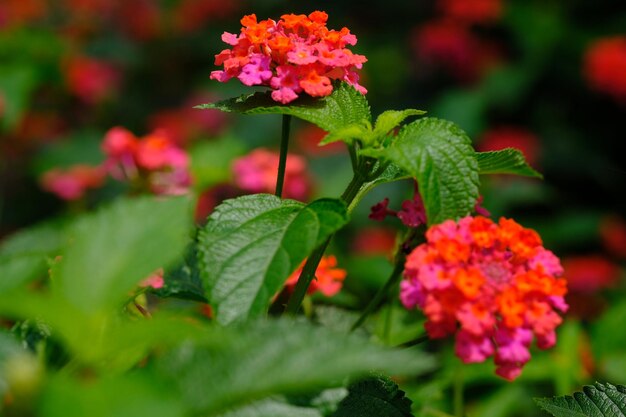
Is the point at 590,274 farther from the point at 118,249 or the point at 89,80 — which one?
the point at 118,249

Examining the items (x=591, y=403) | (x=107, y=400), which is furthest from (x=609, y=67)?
(x=107, y=400)

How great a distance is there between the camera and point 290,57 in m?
0.69

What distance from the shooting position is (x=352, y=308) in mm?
1171

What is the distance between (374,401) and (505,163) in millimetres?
238

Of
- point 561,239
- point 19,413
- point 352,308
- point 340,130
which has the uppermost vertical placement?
point 340,130

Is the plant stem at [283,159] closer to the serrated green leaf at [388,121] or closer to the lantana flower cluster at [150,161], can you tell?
the serrated green leaf at [388,121]

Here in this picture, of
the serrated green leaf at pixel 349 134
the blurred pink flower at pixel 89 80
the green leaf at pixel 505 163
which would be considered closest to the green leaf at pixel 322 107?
the serrated green leaf at pixel 349 134

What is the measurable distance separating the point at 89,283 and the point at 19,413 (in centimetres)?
9

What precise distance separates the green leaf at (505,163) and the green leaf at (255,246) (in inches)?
6.0

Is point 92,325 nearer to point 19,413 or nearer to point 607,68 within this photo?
point 19,413

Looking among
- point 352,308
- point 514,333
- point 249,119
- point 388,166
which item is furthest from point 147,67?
point 514,333

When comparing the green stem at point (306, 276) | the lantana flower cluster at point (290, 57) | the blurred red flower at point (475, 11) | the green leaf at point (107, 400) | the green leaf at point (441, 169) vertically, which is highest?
the blurred red flower at point (475, 11)

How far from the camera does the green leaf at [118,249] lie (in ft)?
1.49

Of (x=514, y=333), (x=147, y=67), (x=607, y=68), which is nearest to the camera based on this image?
(x=514, y=333)
